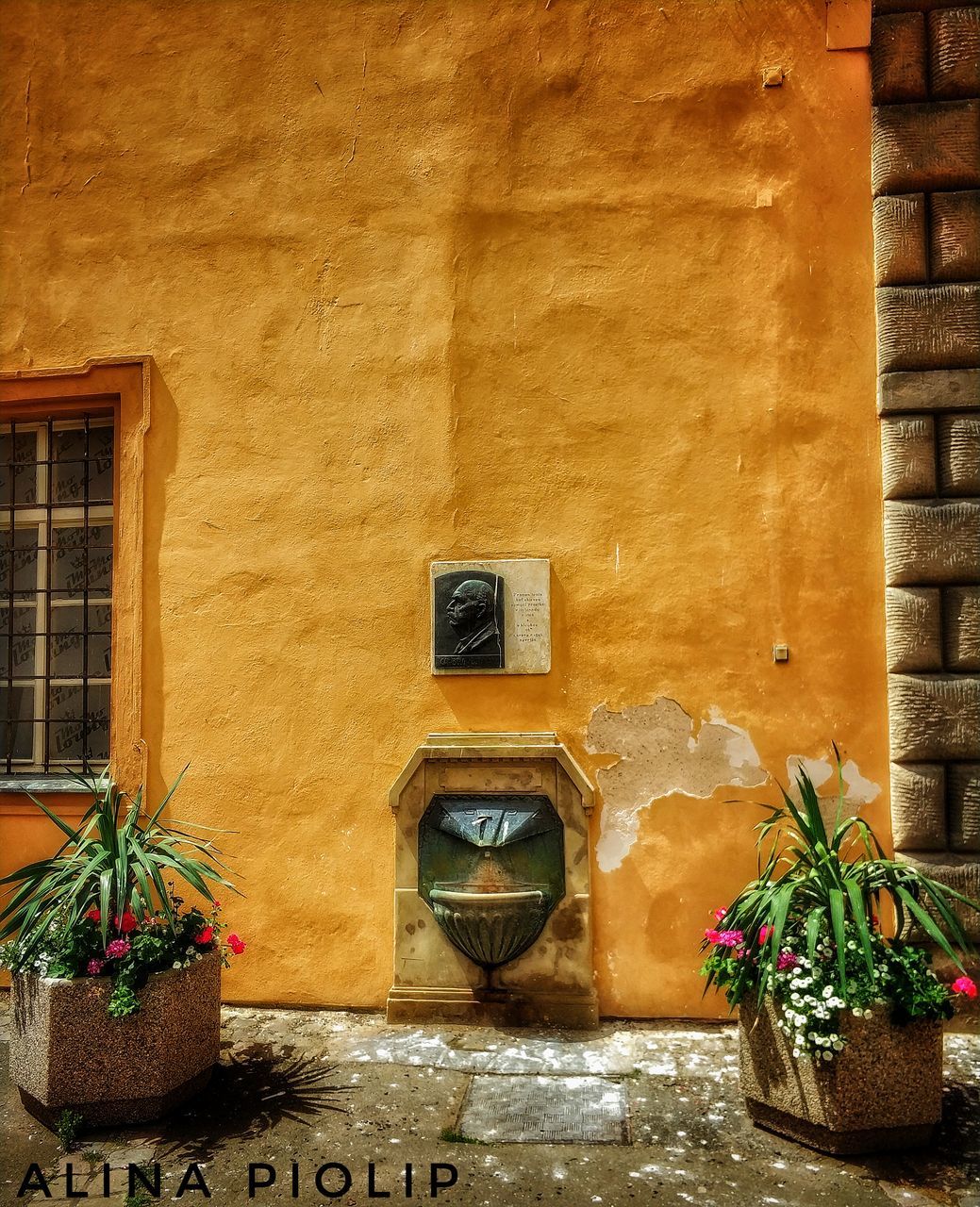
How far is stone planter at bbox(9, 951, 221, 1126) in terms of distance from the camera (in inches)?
139

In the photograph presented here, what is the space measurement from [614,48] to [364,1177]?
4.81 m

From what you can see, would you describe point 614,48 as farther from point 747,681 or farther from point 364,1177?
point 364,1177

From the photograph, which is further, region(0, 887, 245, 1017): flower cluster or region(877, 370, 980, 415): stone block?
region(877, 370, 980, 415): stone block

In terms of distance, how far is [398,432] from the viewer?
4875 mm

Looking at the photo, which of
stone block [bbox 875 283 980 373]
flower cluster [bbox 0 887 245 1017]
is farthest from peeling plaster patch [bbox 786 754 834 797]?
flower cluster [bbox 0 887 245 1017]

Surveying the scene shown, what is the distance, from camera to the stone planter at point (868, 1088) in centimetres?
325

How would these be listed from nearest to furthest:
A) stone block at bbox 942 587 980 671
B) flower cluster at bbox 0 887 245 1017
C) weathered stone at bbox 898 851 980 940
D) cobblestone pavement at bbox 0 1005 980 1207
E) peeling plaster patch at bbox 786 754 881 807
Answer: cobblestone pavement at bbox 0 1005 980 1207
flower cluster at bbox 0 887 245 1017
weathered stone at bbox 898 851 980 940
stone block at bbox 942 587 980 671
peeling plaster patch at bbox 786 754 881 807

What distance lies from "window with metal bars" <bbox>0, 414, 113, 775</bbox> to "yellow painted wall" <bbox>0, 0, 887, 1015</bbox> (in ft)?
1.41

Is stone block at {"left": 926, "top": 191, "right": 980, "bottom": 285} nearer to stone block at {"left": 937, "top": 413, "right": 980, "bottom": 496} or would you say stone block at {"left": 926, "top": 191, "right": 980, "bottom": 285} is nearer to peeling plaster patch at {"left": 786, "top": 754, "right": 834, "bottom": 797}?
stone block at {"left": 937, "top": 413, "right": 980, "bottom": 496}

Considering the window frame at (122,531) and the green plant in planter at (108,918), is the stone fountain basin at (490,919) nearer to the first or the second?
the green plant in planter at (108,918)

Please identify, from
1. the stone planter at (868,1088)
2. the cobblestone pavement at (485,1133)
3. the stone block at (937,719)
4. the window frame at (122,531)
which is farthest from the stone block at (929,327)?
the window frame at (122,531)

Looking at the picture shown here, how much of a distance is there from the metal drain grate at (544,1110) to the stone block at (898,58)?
4.38 metres

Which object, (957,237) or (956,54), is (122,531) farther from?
(956,54)

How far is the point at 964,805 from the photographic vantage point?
4332 millimetres
